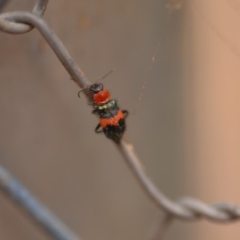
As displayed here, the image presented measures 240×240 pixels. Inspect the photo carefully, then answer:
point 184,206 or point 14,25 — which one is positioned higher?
point 14,25

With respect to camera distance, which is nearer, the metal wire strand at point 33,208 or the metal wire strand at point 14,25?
the metal wire strand at point 14,25

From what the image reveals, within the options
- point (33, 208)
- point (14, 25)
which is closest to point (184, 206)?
point (33, 208)

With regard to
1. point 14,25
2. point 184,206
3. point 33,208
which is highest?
point 14,25

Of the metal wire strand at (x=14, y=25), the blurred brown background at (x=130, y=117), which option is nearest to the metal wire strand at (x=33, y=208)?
the blurred brown background at (x=130, y=117)

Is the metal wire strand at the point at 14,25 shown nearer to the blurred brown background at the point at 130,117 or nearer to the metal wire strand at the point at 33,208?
the blurred brown background at the point at 130,117

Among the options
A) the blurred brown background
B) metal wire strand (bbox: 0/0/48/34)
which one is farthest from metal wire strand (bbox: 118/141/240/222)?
metal wire strand (bbox: 0/0/48/34)

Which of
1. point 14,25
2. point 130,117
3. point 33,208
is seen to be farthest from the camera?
point 130,117

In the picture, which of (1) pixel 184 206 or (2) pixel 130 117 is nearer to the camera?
(1) pixel 184 206

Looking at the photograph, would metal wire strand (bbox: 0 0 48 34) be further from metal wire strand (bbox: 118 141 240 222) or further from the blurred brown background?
metal wire strand (bbox: 118 141 240 222)

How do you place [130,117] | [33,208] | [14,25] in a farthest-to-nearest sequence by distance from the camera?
[130,117]
[33,208]
[14,25]

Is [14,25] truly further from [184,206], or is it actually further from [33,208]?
[184,206]
